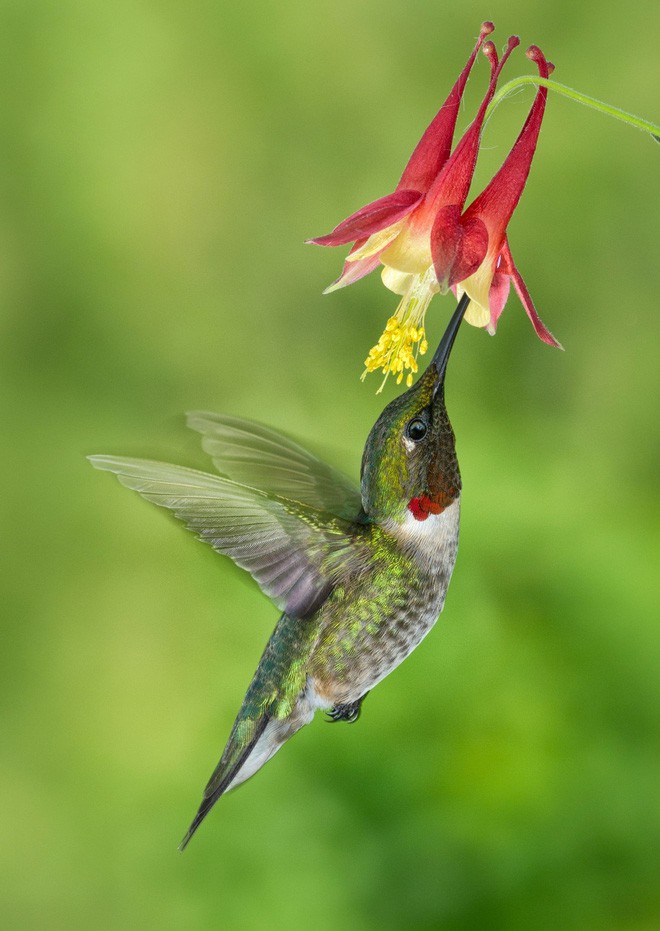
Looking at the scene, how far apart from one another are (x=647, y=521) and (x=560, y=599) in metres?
0.52

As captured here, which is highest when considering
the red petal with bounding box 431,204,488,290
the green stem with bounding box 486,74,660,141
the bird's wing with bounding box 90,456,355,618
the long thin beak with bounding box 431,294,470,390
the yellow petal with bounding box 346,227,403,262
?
the green stem with bounding box 486,74,660,141

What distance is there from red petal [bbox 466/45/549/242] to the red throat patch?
19.0 inches

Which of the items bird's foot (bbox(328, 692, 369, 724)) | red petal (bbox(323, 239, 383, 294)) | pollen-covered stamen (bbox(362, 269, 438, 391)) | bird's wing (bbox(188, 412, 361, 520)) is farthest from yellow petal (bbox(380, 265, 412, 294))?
bird's foot (bbox(328, 692, 369, 724))

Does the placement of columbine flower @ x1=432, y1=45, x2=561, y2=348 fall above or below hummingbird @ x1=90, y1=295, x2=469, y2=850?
above

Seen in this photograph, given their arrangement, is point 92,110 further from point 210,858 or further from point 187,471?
point 187,471

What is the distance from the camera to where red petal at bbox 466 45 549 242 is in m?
2.06

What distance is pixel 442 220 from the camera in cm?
201

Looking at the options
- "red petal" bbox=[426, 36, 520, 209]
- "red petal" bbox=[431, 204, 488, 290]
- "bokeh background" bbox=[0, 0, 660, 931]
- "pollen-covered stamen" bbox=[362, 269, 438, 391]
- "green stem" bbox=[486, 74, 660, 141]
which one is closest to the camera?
"green stem" bbox=[486, 74, 660, 141]

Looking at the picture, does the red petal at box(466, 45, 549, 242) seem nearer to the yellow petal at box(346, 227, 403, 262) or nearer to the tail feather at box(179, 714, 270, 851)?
the yellow petal at box(346, 227, 403, 262)

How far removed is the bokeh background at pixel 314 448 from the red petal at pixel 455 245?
55 centimetres

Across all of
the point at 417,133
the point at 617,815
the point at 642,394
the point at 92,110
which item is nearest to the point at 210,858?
the point at 617,815

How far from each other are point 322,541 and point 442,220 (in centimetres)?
63

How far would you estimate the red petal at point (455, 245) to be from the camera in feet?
6.35

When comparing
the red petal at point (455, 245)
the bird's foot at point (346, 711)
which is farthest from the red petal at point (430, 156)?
the bird's foot at point (346, 711)
